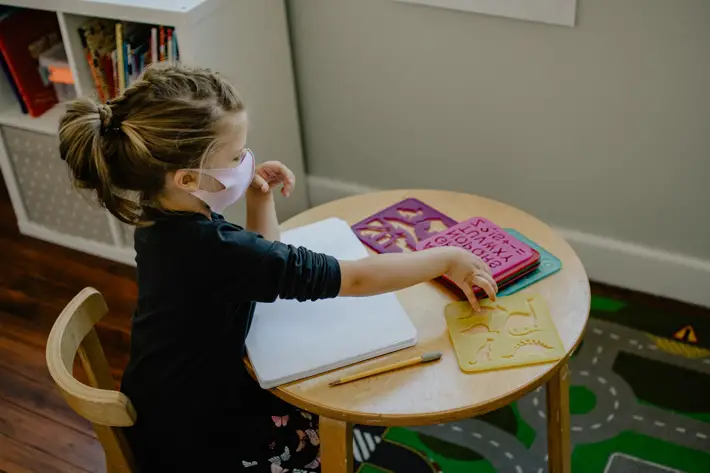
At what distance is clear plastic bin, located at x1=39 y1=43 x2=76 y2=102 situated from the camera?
2039mm

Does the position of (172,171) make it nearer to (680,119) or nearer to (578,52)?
(578,52)

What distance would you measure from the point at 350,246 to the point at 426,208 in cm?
17

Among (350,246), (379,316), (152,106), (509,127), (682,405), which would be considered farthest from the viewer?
(509,127)

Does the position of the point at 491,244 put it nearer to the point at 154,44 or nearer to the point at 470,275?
the point at 470,275

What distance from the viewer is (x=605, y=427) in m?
1.66

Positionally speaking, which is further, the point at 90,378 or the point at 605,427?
the point at 605,427

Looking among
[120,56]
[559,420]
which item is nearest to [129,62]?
[120,56]

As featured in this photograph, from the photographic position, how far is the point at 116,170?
103 centimetres

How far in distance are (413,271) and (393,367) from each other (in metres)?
0.14

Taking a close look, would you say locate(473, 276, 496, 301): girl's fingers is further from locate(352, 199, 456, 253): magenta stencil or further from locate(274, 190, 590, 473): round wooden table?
locate(352, 199, 456, 253): magenta stencil

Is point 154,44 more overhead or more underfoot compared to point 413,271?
more overhead

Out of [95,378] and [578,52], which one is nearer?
[95,378]

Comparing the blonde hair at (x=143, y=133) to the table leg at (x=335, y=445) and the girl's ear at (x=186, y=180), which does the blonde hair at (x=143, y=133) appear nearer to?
the girl's ear at (x=186, y=180)

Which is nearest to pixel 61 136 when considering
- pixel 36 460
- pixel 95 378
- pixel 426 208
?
pixel 95 378
